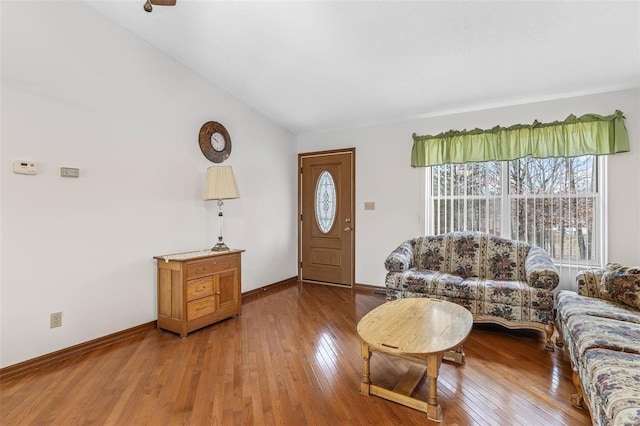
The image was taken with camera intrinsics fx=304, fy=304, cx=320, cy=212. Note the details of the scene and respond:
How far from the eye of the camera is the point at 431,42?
261 centimetres

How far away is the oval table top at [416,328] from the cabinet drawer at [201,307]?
168 centimetres

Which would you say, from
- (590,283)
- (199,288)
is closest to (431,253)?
(590,283)

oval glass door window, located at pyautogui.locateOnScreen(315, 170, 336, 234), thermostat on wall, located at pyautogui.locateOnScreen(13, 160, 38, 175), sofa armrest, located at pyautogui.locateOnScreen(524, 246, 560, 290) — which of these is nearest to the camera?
thermostat on wall, located at pyautogui.locateOnScreen(13, 160, 38, 175)

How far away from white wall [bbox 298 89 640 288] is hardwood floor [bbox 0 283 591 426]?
154cm

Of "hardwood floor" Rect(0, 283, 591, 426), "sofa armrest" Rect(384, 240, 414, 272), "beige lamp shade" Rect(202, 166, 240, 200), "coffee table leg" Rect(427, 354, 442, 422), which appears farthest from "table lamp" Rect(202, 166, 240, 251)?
"coffee table leg" Rect(427, 354, 442, 422)

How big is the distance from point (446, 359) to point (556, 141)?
8.72 feet

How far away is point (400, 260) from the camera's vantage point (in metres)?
3.36

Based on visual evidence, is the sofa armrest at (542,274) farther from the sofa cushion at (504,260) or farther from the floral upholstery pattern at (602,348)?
the sofa cushion at (504,260)

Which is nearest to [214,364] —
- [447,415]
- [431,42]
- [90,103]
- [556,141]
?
[447,415]

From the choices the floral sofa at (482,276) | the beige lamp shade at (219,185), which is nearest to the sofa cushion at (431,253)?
the floral sofa at (482,276)

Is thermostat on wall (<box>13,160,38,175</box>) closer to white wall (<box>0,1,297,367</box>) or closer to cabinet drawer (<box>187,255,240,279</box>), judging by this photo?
white wall (<box>0,1,297,367</box>)

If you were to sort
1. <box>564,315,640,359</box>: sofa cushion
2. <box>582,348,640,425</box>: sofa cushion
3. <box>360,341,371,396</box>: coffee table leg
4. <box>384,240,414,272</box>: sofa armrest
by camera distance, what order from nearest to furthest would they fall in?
<box>582,348,640,425</box>: sofa cushion → <box>564,315,640,359</box>: sofa cushion → <box>360,341,371,396</box>: coffee table leg → <box>384,240,414,272</box>: sofa armrest

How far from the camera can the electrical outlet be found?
93.4 inches

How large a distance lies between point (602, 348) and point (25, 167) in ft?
12.7
